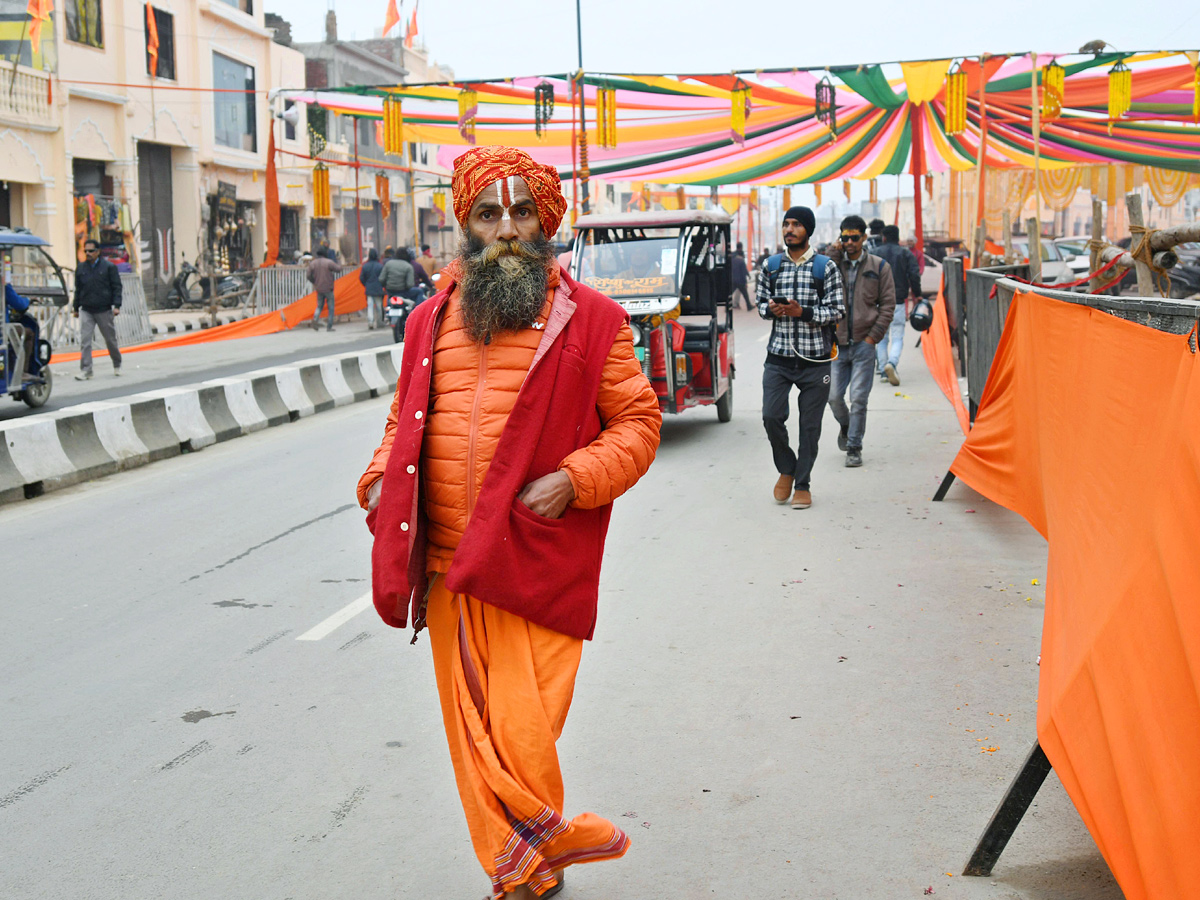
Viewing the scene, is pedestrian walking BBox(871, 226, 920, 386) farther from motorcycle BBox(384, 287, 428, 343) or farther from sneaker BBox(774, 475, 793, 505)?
motorcycle BBox(384, 287, 428, 343)

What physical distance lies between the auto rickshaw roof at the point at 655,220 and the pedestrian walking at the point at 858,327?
2.36 meters

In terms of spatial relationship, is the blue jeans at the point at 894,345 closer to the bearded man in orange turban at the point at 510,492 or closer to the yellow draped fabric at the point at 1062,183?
the bearded man in orange turban at the point at 510,492

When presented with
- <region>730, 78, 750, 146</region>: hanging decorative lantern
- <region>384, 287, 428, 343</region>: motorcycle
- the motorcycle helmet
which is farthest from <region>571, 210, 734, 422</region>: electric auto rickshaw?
<region>384, 287, 428, 343</region>: motorcycle

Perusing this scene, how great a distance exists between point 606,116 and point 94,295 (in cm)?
845

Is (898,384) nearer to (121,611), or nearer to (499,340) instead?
(121,611)

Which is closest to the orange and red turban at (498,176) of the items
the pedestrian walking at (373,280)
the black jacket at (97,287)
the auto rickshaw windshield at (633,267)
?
the auto rickshaw windshield at (633,267)

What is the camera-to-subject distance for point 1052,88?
17.6 metres

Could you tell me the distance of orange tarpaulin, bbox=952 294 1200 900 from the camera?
2322 mm

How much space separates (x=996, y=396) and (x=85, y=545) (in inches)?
214

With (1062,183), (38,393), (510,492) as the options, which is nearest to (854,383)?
(510,492)

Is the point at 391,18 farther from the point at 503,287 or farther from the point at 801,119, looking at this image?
the point at 503,287

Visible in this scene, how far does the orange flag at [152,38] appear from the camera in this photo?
28.4 metres

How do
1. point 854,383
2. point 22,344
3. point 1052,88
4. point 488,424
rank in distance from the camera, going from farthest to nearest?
point 1052,88
point 22,344
point 854,383
point 488,424

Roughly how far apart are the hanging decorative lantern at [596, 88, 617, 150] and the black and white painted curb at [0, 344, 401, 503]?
669cm
